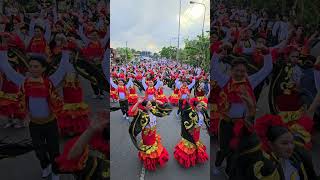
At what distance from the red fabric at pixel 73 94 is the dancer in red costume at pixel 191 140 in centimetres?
207

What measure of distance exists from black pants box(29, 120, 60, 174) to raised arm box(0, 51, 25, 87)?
1.24 ft

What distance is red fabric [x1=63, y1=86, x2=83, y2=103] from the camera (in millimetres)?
3275

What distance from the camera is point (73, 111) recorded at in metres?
3.27

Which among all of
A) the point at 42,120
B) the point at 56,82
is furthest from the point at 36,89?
the point at 42,120

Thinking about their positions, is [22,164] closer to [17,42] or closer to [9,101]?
[9,101]

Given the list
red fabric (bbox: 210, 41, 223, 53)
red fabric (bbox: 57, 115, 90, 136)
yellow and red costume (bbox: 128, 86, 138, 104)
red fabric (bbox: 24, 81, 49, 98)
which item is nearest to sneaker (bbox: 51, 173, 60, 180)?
red fabric (bbox: 57, 115, 90, 136)

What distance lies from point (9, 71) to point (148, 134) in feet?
7.73

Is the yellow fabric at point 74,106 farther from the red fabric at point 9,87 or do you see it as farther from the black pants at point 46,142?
the red fabric at point 9,87

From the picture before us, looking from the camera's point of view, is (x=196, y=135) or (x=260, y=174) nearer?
(x=260, y=174)

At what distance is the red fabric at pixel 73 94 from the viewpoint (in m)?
3.28

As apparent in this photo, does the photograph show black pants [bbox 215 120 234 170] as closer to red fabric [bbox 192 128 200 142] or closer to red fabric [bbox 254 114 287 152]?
red fabric [bbox 254 114 287 152]

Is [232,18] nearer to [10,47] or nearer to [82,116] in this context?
[82,116]

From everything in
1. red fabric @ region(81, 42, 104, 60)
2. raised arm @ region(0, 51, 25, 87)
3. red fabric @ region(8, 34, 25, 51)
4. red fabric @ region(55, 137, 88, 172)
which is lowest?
red fabric @ region(55, 137, 88, 172)

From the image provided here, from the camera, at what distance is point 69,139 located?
3.23 metres
